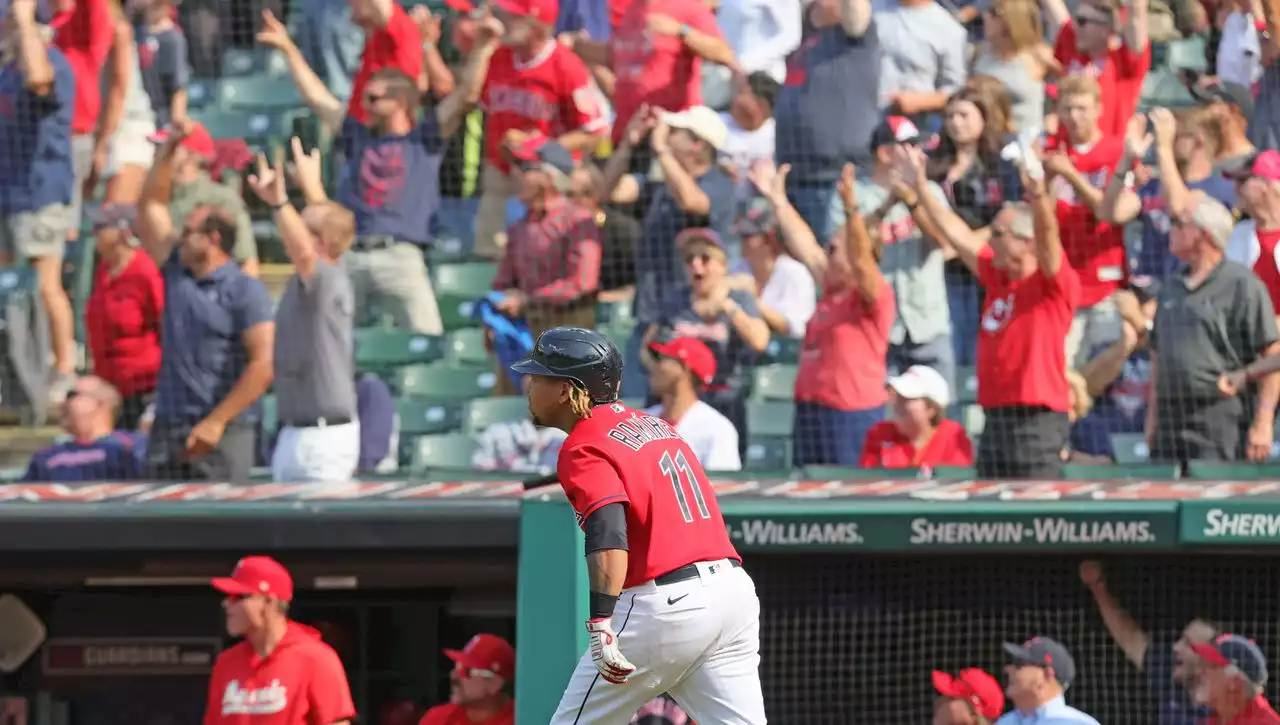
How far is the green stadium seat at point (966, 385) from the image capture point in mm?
7375

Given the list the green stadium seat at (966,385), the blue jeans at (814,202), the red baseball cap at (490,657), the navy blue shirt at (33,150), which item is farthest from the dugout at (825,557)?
the navy blue shirt at (33,150)

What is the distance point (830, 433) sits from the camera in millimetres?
7223

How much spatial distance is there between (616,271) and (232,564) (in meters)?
1.79

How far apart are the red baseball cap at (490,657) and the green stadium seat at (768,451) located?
125cm

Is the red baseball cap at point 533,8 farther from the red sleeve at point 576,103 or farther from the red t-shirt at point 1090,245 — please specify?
the red t-shirt at point 1090,245

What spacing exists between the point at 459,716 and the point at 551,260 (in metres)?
1.93

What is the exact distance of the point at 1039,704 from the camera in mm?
6312

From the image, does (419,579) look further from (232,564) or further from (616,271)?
(616,271)

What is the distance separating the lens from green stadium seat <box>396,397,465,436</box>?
7.69 meters

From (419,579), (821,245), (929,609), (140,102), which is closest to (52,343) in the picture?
(140,102)

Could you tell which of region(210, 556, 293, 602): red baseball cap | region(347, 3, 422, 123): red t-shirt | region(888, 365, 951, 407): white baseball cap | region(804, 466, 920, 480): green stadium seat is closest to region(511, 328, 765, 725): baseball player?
region(210, 556, 293, 602): red baseball cap

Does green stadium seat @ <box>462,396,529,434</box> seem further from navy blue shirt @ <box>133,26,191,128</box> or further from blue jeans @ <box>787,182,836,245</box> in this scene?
navy blue shirt @ <box>133,26,191,128</box>

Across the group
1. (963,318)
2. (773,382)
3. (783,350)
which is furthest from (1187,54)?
(773,382)

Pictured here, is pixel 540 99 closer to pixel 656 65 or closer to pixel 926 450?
pixel 656 65
